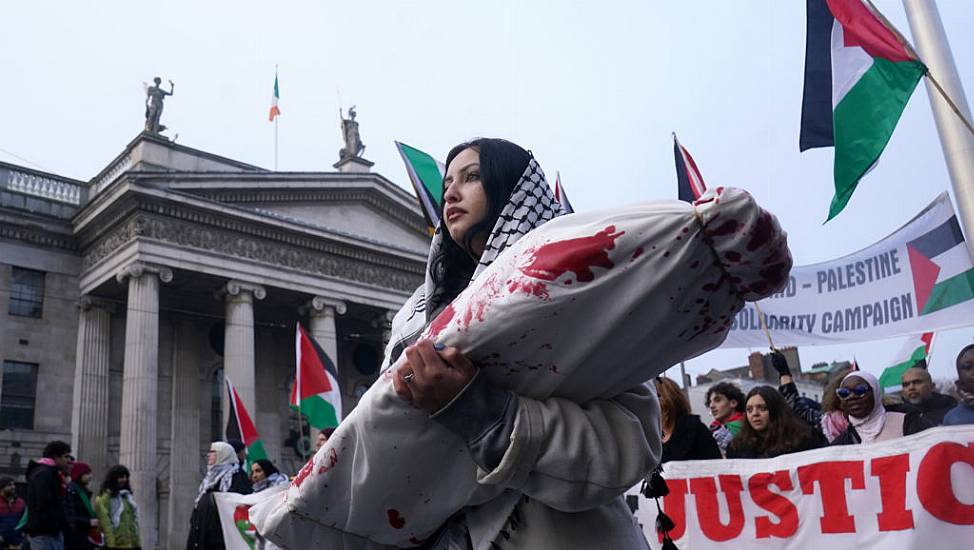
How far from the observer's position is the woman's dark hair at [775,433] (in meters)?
5.75

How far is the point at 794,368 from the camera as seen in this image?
55094 millimetres

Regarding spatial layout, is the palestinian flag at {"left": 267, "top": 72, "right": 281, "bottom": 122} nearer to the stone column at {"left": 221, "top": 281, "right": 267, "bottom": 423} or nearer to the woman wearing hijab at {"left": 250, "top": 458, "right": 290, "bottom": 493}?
the stone column at {"left": 221, "top": 281, "right": 267, "bottom": 423}

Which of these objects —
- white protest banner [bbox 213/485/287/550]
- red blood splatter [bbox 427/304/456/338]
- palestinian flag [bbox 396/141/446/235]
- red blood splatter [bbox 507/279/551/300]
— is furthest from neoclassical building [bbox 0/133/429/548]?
red blood splatter [bbox 507/279/551/300]

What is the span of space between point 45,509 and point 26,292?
18.5 metres

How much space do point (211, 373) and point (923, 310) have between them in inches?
1011

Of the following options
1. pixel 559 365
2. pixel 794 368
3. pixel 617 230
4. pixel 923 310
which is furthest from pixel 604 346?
pixel 794 368

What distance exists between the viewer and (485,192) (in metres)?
2.12

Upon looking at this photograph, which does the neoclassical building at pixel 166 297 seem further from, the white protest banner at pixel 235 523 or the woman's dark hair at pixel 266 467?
the white protest banner at pixel 235 523

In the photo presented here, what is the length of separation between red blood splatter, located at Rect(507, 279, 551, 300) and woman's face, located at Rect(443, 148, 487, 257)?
69 centimetres

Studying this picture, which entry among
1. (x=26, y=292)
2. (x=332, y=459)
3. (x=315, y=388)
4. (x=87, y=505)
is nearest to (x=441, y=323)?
(x=332, y=459)

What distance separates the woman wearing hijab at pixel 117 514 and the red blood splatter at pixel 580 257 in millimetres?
11460

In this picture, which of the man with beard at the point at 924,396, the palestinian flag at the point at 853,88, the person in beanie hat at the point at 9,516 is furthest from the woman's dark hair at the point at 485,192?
the person in beanie hat at the point at 9,516

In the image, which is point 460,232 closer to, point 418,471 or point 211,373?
point 418,471

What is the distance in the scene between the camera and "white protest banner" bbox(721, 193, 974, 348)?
6797 millimetres
